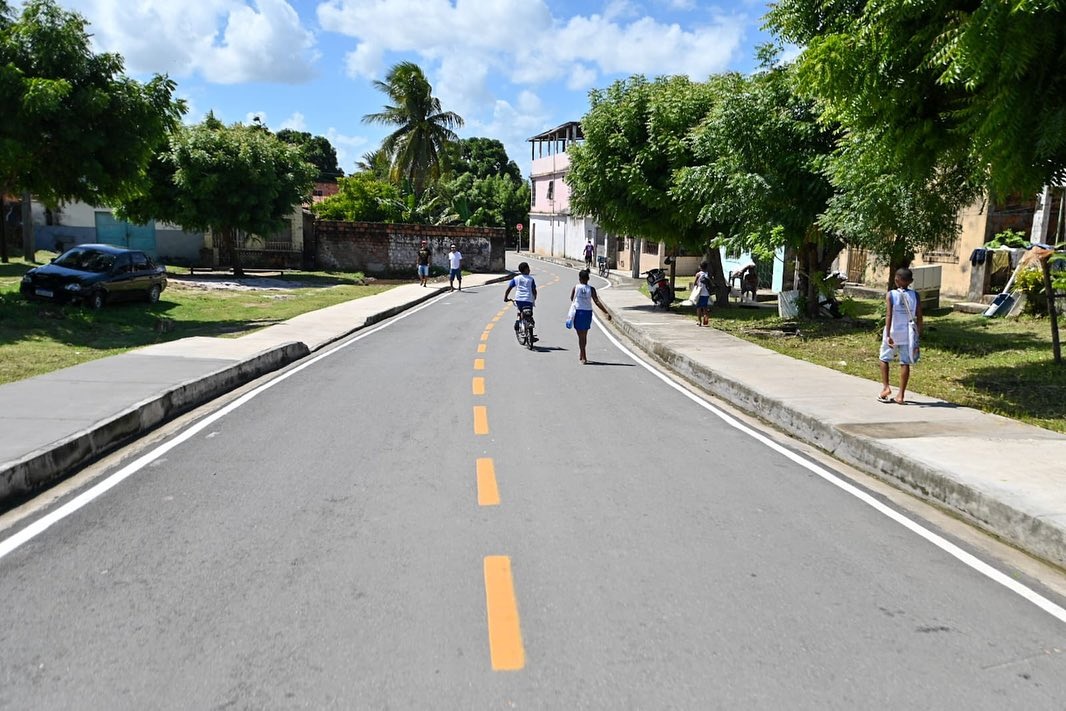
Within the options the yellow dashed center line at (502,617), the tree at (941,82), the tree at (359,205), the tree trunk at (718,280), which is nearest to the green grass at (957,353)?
the tree at (941,82)

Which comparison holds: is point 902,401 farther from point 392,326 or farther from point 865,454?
point 392,326

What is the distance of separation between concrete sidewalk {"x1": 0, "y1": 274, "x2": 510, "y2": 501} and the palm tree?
33726 millimetres

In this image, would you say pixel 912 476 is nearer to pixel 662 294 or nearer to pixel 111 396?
pixel 111 396

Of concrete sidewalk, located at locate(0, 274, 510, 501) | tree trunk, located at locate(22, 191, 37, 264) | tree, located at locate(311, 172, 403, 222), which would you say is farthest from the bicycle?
tree, located at locate(311, 172, 403, 222)

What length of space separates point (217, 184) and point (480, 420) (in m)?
27.5

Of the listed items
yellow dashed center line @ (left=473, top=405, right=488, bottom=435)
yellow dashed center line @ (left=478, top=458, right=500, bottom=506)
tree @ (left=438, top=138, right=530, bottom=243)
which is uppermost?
tree @ (left=438, top=138, right=530, bottom=243)

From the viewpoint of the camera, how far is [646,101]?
24656 millimetres

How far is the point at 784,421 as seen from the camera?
9.77 meters

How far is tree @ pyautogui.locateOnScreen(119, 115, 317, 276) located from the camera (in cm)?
3291

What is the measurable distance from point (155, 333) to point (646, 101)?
49.9 feet

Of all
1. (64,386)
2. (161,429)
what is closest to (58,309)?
(64,386)

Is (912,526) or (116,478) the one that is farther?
(116,478)

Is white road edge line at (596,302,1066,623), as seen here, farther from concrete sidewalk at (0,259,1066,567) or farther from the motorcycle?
the motorcycle

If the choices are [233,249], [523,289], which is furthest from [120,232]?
[523,289]
